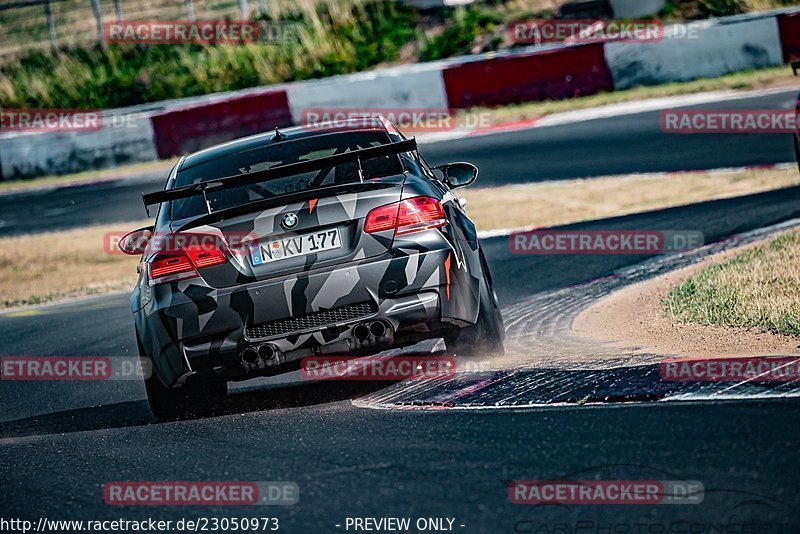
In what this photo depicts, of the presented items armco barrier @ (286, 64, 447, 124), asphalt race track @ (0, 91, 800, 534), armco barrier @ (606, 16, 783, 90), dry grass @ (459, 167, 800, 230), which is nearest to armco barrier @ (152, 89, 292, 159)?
armco barrier @ (286, 64, 447, 124)

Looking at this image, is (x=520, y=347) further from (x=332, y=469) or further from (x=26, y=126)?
(x=26, y=126)

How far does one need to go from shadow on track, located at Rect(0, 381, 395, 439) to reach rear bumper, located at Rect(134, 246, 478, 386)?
452 millimetres

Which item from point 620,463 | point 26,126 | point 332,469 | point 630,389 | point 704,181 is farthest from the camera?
point 26,126

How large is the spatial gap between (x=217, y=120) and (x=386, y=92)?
304 centimetres

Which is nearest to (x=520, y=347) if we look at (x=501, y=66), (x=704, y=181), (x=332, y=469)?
(x=332, y=469)

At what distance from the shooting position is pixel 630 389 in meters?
5.62

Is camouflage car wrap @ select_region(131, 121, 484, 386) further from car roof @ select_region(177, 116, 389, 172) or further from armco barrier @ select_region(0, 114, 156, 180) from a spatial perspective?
armco barrier @ select_region(0, 114, 156, 180)

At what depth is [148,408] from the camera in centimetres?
727

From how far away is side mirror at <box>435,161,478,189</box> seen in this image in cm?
734

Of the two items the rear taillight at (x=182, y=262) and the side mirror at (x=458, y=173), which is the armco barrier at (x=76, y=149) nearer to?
the side mirror at (x=458, y=173)

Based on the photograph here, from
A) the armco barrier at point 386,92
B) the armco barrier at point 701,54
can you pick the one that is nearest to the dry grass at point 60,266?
the armco barrier at point 386,92

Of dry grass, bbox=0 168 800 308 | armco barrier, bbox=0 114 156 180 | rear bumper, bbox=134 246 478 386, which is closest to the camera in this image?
rear bumper, bbox=134 246 478 386

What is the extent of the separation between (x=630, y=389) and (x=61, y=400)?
3.81 metres

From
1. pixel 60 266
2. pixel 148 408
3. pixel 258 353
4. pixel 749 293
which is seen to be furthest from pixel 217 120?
pixel 258 353
